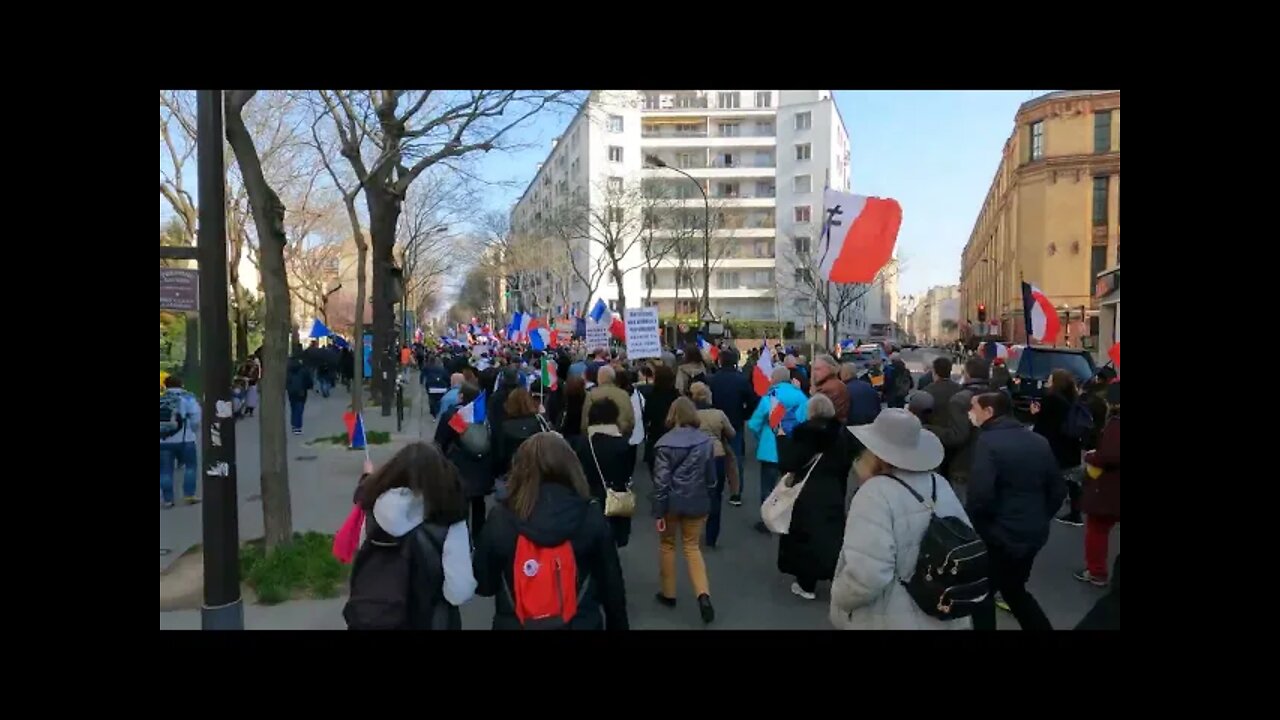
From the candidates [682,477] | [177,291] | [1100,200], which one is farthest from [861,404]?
[1100,200]

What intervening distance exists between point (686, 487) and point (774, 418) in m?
2.36

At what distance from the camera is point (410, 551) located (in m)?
3.59

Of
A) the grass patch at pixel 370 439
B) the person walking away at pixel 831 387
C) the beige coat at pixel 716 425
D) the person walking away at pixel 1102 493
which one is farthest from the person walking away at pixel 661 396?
the grass patch at pixel 370 439

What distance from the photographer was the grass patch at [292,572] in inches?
251

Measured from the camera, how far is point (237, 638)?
4688 mm

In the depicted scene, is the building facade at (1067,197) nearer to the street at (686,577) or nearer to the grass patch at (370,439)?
the grass patch at (370,439)

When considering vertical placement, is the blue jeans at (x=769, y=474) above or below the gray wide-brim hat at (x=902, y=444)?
below

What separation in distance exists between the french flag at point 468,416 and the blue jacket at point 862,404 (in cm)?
392

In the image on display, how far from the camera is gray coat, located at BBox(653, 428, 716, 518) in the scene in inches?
235

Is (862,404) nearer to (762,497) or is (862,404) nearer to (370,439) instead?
(762,497)

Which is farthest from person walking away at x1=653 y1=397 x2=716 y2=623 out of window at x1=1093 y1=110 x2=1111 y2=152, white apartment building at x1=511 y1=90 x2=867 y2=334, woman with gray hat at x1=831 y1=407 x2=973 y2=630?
white apartment building at x1=511 y1=90 x2=867 y2=334
